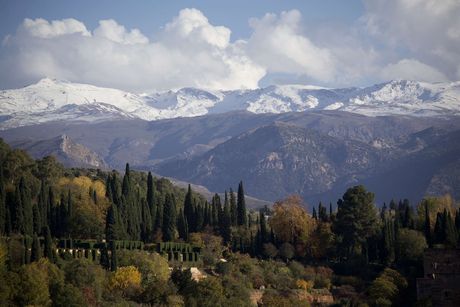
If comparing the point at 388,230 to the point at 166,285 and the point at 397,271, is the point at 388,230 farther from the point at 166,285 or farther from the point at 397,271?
the point at 166,285

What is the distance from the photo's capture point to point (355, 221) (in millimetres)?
112938

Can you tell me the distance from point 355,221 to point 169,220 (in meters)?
24.1

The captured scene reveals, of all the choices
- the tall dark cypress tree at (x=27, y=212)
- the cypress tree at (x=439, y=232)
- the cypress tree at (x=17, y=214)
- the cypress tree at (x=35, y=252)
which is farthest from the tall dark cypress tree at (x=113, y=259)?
the cypress tree at (x=439, y=232)

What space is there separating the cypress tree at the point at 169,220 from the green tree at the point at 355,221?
21.0m

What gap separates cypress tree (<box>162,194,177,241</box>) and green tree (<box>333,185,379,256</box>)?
2098cm

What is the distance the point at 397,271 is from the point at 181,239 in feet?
96.5

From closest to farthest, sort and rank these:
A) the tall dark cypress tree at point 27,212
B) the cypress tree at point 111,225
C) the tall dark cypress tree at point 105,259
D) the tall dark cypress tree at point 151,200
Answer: the tall dark cypress tree at point 105,259, the tall dark cypress tree at point 27,212, the cypress tree at point 111,225, the tall dark cypress tree at point 151,200

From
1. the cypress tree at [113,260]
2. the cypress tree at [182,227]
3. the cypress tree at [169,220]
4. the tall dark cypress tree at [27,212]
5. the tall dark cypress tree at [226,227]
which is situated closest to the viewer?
the cypress tree at [113,260]

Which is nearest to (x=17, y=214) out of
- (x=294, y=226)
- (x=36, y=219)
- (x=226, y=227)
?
(x=36, y=219)

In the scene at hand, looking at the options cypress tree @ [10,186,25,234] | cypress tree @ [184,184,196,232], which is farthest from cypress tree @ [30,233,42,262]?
cypress tree @ [184,184,196,232]

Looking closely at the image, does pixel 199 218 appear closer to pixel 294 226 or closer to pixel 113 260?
pixel 294 226

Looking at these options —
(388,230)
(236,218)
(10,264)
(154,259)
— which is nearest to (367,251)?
(388,230)

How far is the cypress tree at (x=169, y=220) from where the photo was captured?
114188 mm

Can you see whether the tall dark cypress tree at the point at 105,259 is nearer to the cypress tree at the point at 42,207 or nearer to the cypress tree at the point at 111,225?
the cypress tree at the point at 111,225
